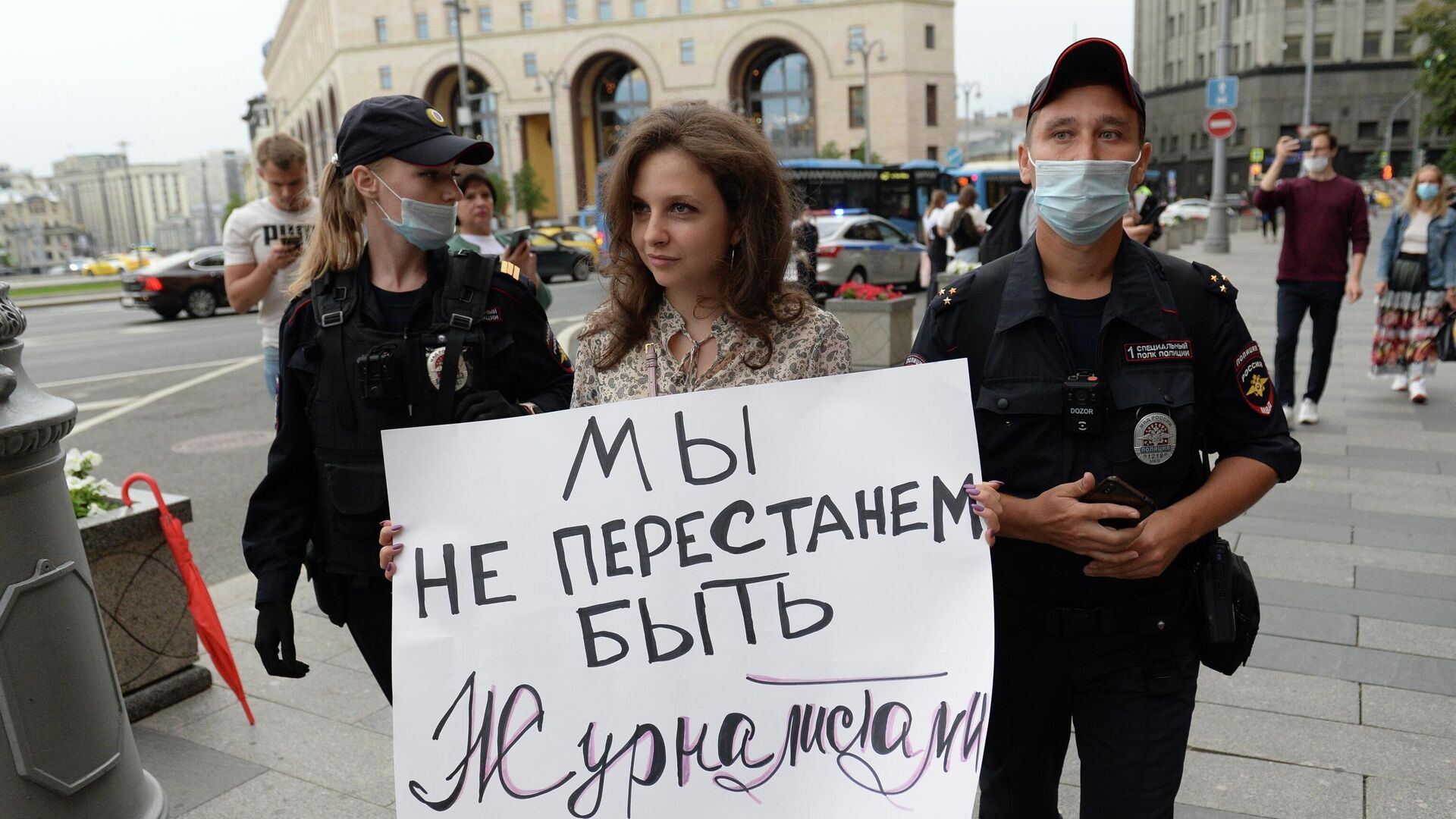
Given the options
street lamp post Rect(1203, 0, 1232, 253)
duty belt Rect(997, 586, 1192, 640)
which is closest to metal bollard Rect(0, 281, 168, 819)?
duty belt Rect(997, 586, 1192, 640)

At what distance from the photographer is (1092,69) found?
1.97 meters

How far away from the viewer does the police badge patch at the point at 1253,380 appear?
2014 mm

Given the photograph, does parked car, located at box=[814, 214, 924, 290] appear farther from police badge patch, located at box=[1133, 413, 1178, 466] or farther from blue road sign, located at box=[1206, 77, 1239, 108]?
police badge patch, located at box=[1133, 413, 1178, 466]

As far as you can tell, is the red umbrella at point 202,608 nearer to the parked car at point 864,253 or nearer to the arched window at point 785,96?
the parked car at point 864,253

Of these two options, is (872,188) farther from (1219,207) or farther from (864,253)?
(864,253)

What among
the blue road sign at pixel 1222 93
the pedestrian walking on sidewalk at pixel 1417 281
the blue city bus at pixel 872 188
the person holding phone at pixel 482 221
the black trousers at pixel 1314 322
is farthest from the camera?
the blue city bus at pixel 872 188

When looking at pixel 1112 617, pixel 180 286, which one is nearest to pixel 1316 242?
pixel 1112 617

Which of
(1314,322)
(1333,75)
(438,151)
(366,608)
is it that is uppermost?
(1333,75)

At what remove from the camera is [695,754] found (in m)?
1.93

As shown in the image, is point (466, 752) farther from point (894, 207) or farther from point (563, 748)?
point (894, 207)

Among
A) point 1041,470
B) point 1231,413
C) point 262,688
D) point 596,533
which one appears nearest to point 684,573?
point 596,533

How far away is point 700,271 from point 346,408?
88 centimetres

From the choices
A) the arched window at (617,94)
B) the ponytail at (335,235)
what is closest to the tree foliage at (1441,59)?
the ponytail at (335,235)

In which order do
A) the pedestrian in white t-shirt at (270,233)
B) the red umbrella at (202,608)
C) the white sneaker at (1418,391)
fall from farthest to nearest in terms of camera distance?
1. the white sneaker at (1418,391)
2. the pedestrian in white t-shirt at (270,233)
3. the red umbrella at (202,608)
